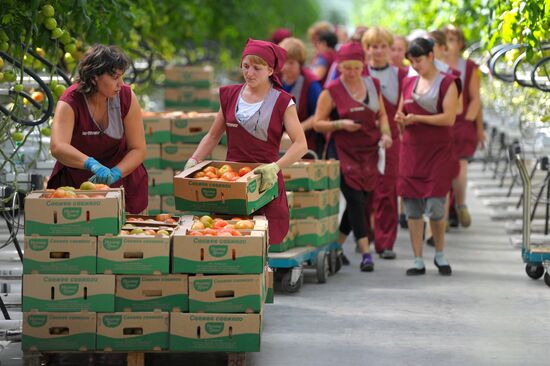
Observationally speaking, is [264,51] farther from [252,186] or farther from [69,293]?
[69,293]

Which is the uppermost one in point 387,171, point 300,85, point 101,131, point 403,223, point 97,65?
point 97,65

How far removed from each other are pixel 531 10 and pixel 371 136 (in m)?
2.20

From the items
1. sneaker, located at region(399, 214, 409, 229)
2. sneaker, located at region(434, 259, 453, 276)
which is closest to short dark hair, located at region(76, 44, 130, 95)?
sneaker, located at region(434, 259, 453, 276)

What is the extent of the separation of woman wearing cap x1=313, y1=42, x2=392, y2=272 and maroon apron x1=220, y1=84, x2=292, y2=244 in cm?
258

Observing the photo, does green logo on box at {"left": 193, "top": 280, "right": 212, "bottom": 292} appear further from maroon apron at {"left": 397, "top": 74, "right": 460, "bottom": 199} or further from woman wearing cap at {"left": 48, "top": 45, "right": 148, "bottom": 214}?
maroon apron at {"left": 397, "top": 74, "right": 460, "bottom": 199}

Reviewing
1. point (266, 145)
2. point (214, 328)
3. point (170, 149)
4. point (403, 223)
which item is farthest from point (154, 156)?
point (214, 328)

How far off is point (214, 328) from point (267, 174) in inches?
48.3

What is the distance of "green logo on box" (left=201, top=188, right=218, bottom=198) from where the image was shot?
7.83 meters

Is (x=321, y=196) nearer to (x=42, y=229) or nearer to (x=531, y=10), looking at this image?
(x=531, y=10)

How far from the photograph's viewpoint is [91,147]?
8047mm

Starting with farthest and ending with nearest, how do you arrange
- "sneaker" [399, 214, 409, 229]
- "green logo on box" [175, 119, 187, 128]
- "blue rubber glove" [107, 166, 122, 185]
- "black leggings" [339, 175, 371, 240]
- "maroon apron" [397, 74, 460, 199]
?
"sneaker" [399, 214, 409, 229], "green logo on box" [175, 119, 187, 128], "black leggings" [339, 175, 371, 240], "maroon apron" [397, 74, 460, 199], "blue rubber glove" [107, 166, 122, 185]

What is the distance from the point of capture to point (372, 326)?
877cm

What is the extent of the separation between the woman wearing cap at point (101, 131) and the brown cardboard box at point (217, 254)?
95 centimetres

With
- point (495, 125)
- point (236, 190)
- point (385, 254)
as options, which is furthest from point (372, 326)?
point (495, 125)
